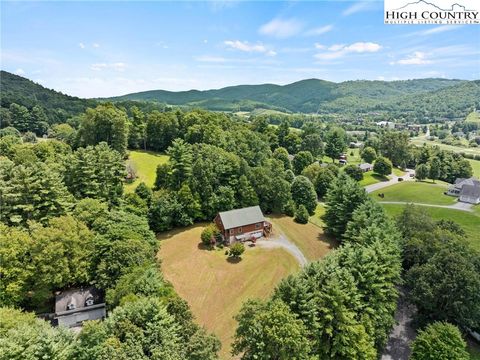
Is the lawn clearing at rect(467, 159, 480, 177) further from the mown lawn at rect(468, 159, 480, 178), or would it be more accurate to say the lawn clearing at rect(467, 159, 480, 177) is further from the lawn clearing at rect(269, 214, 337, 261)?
the lawn clearing at rect(269, 214, 337, 261)

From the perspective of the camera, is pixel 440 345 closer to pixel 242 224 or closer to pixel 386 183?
pixel 242 224

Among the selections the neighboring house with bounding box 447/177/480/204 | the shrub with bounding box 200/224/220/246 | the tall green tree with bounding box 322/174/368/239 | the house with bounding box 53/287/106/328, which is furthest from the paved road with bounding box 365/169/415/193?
the house with bounding box 53/287/106/328

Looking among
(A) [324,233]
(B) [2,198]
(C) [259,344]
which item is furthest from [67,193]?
(A) [324,233]

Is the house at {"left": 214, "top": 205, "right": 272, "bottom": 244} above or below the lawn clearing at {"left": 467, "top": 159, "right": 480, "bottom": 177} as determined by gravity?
above

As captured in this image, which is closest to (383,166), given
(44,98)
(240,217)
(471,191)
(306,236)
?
(471,191)

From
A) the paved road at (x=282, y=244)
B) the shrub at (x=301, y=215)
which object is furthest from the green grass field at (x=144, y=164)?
the shrub at (x=301, y=215)

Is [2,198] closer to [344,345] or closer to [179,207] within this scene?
[179,207]

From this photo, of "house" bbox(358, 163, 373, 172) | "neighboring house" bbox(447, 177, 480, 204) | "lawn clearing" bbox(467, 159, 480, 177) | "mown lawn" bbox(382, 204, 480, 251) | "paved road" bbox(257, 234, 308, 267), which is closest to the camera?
"paved road" bbox(257, 234, 308, 267)
